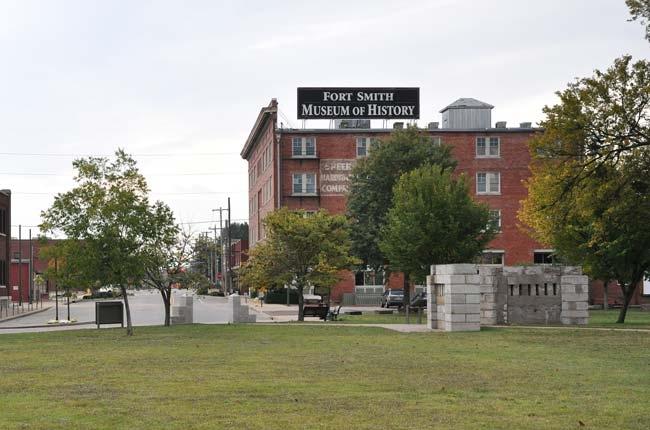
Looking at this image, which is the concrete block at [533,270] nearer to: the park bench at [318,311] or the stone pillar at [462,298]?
the stone pillar at [462,298]

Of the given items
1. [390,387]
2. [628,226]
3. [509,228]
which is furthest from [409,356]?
[509,228]

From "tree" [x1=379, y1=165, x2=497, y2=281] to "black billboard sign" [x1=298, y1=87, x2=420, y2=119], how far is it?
97.3 feet

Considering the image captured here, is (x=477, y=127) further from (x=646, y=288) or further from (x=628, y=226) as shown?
(x=628, y=226)

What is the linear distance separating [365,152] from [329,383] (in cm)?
6474

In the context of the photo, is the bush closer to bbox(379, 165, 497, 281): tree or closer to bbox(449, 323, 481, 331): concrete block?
bbox(379, 165, 497, 281): tree

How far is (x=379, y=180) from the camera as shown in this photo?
6141 cm

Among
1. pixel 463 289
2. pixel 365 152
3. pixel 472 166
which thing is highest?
pixel 365 152

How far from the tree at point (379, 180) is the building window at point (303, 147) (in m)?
19.2

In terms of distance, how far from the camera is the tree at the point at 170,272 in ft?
128

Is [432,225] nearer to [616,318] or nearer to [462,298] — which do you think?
[616,318]

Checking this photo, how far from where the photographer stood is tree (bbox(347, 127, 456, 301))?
6109 cm

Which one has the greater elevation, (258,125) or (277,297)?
(258,125)

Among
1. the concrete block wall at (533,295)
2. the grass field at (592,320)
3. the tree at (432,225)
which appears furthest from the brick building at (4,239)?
the concrete block wall at (533,295)

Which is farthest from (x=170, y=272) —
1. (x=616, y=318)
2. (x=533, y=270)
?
(x=616, y=318)
